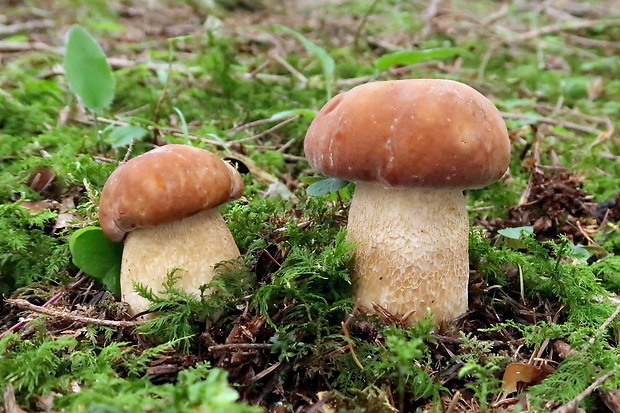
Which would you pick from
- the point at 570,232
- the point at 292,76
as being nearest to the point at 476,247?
the point at 570,232

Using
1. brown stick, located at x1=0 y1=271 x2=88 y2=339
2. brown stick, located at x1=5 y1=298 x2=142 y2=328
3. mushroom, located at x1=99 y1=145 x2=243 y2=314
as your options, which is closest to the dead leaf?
mushroom, located at x1=99 y1=145 x2=243 y2=314

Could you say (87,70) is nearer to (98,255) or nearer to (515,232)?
(98,255)

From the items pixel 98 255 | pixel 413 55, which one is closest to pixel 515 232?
pixel 413 55

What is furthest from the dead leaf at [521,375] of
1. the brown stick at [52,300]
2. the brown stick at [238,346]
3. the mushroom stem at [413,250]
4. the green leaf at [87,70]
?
the green leaf at [87,70]

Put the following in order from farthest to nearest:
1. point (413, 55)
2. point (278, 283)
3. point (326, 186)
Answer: point (413, 55)
point (326, 186)
point (278, 283)

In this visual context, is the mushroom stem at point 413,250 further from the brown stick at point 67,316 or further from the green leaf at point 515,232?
the brown stick at point 67,316

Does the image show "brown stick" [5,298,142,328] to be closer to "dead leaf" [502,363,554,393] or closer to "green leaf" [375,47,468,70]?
"dead leaf" [502,363,554,393]
